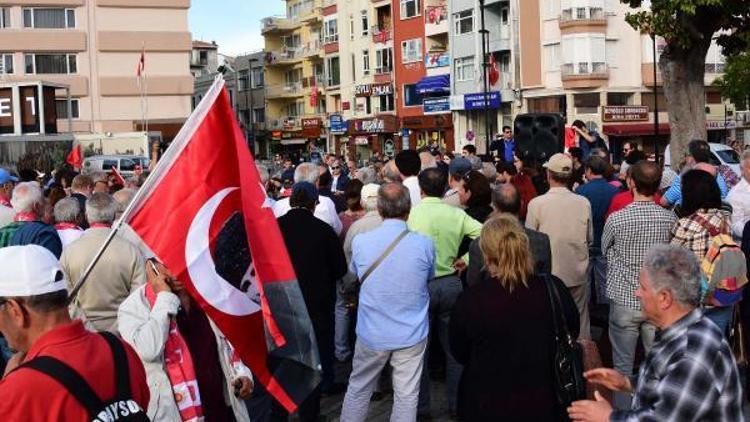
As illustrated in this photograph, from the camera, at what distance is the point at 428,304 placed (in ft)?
22.8

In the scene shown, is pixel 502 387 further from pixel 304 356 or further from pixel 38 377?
pixel 38 377

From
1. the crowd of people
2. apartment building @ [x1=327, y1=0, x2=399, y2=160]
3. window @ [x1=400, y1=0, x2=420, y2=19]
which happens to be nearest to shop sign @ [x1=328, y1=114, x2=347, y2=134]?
apartment building @ [x1=327, y1=0, x2=399, y2=160]

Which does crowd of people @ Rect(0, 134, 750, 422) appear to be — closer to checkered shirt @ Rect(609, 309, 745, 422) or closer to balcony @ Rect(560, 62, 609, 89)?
checkered shirt @ Rect(609, 309, 745, 422)

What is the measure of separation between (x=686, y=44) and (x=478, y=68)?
38153mm

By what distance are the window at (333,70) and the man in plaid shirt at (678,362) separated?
226 feet

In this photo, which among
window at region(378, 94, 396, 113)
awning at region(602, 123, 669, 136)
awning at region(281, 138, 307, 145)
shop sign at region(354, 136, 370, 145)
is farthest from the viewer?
awning at region(281, 138, 307, 145)

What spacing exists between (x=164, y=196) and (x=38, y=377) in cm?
148

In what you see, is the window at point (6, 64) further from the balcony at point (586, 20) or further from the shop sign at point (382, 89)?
the balcony at point (586, 20)

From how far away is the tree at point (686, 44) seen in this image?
15.5 meters

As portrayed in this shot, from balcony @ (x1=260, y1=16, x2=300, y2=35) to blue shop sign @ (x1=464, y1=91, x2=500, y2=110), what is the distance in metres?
29.2

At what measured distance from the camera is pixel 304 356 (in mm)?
5062

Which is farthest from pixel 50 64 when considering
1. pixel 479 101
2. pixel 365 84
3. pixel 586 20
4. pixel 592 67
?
pixel 592 67

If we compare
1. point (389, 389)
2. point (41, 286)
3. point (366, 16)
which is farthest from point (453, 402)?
point (366, 16)

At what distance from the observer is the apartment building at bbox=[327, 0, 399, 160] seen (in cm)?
6372
